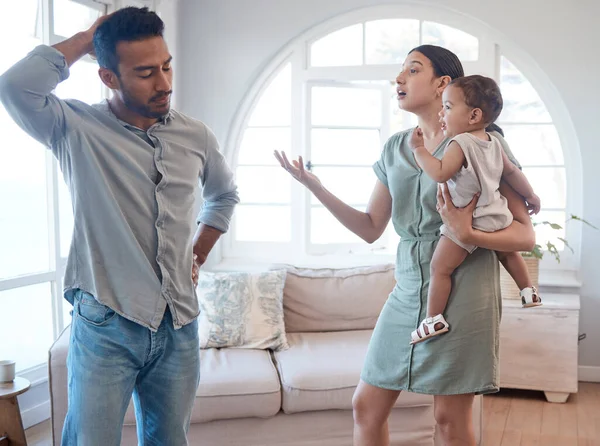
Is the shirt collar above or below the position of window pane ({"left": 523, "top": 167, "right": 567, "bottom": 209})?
above

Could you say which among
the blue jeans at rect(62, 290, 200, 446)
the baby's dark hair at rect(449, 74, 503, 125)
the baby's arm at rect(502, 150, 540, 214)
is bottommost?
the blue jeans at rect(62, 290, 200, 446)

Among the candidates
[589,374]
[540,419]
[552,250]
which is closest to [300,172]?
[540,419]

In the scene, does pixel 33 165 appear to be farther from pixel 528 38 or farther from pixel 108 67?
pixel 528 38

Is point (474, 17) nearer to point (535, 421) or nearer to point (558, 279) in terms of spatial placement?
point (558, 279)

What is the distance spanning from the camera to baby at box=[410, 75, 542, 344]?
1916 mm

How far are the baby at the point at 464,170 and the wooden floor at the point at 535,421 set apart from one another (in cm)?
188

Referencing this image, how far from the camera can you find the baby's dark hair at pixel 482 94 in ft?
6.39

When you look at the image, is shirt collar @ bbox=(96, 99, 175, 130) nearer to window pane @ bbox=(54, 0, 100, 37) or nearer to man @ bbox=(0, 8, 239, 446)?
man @ bbox=(0, 8, 239, 446)

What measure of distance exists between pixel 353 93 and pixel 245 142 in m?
0.83

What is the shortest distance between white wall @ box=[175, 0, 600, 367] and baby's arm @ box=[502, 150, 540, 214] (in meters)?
2.71

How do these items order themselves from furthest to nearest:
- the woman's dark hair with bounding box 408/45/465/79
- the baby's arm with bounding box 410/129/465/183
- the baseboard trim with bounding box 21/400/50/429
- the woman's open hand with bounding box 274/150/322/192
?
the baseboard trim with bounding box 21/400/50/429
the woman's open hand with bounding box 274/150/322/192
the woman's dark hair with bounding box 408/45/465/79
the baby's arm with bounding box 410/129/465/183

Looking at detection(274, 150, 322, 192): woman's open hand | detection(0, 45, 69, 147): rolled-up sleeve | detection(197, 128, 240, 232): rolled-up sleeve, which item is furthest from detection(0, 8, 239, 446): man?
detection(274, 150, 322, 192): woman's open hand

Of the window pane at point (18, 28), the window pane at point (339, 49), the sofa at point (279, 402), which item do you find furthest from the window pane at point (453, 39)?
the window pane at point (18, 28)

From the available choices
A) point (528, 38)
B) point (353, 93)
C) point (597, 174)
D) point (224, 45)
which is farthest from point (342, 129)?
point (597, 174)
